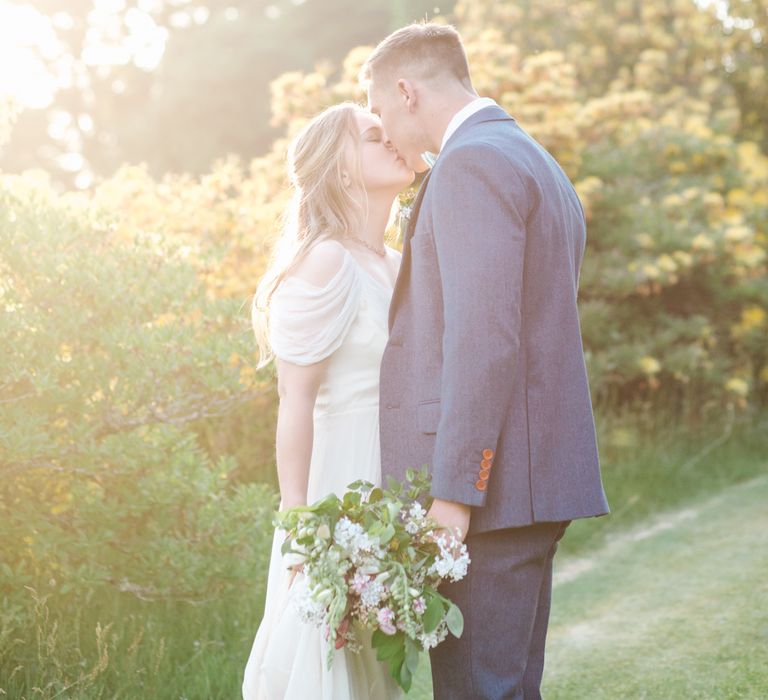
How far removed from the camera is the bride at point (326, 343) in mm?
2576

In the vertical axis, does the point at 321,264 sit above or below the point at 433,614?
above

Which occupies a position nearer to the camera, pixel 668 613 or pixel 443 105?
pixel 443 105

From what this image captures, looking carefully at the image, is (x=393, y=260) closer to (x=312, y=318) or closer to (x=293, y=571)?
(x=312, y=318)

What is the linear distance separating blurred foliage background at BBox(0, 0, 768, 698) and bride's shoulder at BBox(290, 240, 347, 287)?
4.17ft

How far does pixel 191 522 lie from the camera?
406cm

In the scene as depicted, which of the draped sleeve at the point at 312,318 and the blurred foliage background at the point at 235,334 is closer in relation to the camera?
the draped sleeve at the point at 312,318

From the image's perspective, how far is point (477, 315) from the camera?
7.10 ft

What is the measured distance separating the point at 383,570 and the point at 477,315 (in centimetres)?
56

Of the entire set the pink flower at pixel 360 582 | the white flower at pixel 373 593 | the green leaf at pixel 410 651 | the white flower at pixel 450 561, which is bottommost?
the green leaf at pixel 410 651

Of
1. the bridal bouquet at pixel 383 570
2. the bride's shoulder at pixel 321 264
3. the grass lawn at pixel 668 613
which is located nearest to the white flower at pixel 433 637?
the bridal bouquet at pixel 383 570

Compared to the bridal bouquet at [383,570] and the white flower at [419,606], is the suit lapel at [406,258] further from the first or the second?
the white flower at [419,606]

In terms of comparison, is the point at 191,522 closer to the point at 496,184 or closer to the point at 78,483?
the point at 78,483

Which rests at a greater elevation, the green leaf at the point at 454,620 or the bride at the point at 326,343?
the bride at the point at 326,343

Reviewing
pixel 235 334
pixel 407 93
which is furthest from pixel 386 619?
pixel 235 334
